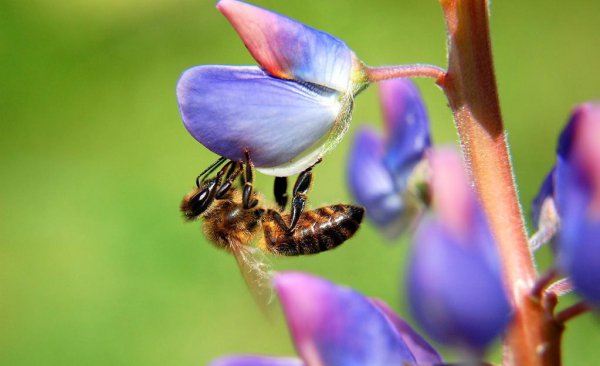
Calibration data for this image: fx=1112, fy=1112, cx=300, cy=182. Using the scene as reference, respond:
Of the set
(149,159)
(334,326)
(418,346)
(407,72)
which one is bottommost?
(149,159)

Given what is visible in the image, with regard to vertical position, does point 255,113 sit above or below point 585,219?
above

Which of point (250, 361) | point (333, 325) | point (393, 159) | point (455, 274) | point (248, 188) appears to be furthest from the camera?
point (393, 159)

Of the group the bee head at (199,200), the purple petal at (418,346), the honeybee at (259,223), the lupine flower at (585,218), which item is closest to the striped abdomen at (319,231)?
the honeybee at (259,223)

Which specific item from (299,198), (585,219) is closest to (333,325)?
(585,219)

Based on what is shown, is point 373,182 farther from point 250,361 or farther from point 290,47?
point 250,361

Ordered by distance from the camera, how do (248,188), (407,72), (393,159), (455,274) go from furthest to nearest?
(393,159) → (248,188) → (407,72) → (455,274)

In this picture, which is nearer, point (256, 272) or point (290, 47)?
point (290, 47)

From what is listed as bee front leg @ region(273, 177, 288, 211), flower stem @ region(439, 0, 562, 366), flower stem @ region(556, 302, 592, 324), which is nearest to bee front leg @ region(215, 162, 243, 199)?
bee front leg @ region(273, 177, 288, 211)
